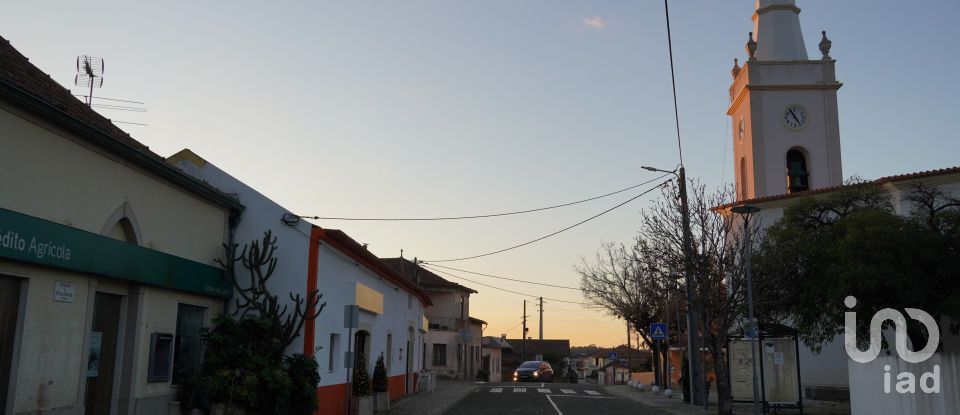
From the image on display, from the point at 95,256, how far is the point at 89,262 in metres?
0.20

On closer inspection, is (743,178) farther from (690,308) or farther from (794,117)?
(690,308)

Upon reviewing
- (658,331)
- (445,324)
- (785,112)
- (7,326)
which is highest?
(785,112)

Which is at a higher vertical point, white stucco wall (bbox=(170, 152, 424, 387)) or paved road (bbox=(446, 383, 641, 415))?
white stucco wall (bbox=(170, 152, 424, 387))

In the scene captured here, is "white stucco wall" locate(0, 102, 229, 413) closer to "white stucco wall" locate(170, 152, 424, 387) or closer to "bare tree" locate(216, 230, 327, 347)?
"bare tree" locate(216, 230, 327, 347)

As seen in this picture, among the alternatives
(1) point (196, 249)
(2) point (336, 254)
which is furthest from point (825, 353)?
(1) point (196, 249)

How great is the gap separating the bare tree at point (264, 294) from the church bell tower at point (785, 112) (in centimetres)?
2935

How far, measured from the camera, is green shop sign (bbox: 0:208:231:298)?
34.3 feet

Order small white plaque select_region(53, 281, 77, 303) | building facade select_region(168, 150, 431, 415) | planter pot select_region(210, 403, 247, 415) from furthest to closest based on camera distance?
building facade select_region(168, 150, 431, 415), planter pot select_region(210, 403, 247, 415), small white plaque select_region(53, 281, 77, 303)

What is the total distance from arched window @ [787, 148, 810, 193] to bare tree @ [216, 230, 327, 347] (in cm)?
3033

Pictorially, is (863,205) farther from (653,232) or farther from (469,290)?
(469,290)

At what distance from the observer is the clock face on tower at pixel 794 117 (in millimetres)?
41156

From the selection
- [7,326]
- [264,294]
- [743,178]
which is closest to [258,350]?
[264,294]

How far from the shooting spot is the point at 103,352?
1338 centimetres

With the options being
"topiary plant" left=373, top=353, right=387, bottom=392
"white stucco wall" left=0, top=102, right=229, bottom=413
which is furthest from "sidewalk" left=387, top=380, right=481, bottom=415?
"white stucco wall" left=0, top=102, right=229, bottom=413
